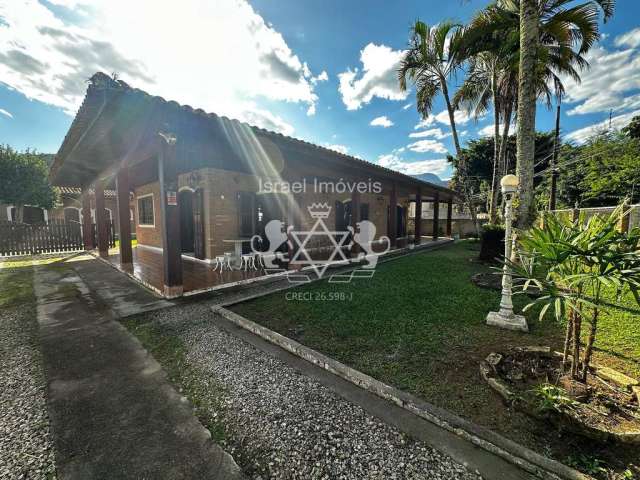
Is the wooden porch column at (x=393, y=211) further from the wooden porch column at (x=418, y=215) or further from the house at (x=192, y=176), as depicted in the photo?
the wooden porch column at (x=418, y=215)

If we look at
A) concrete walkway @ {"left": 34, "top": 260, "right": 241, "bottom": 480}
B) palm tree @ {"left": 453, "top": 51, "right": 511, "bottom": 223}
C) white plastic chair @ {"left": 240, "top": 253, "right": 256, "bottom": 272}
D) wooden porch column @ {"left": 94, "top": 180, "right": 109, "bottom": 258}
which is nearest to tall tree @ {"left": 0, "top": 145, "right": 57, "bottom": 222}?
wooden porch column @ {"left": 94, "top": 180, "right": 109, "bottom": 258}

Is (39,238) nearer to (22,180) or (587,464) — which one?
(22,180)

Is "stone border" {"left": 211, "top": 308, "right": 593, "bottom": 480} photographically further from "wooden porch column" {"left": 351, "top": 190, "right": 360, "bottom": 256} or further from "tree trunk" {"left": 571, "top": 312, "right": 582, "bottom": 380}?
"wooden porch column" {"left": 351, "top": 190, "right": 360, "bottom": 256}

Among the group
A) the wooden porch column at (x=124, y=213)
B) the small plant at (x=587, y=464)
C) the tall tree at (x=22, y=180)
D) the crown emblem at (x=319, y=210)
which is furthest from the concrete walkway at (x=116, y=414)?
the tall tree at (x=22, y=180)

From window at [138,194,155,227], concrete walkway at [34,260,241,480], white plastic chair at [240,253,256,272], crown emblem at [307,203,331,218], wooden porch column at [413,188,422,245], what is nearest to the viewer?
concrete walkway at [34,260,241,480]

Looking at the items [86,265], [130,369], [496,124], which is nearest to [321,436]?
[130,369]

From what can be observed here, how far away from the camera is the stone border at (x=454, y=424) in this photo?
145 centimetres

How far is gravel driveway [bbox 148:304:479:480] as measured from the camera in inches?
58.8

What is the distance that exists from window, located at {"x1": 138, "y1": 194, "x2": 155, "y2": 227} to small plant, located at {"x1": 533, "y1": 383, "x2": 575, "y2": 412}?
11584 millimetres

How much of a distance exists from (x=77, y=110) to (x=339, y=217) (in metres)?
8.97

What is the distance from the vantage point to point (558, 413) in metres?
1.75

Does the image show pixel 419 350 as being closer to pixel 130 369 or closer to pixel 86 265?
pixel 130 369

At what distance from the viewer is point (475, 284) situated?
559 cm

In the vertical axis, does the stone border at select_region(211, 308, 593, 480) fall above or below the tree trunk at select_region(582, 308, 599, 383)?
below
